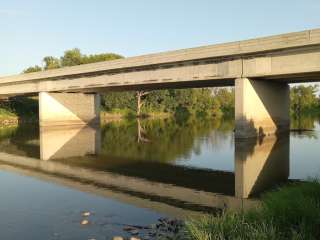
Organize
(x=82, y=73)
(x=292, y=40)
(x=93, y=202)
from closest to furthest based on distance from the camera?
(x=93, y=202) < (x=292, y=40) < (x=82, y=73)

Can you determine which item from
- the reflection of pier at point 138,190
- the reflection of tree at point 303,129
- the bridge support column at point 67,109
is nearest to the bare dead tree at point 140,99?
the bridge support column at point 67,109

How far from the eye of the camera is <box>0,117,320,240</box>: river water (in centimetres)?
824

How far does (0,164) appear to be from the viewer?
1716 cm

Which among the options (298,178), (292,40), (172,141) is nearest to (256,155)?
(298,178)

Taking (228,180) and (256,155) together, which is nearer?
(228,180)

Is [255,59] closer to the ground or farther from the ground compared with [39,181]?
farther from the ground

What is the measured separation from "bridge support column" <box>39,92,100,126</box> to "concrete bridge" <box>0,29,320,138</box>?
22.1 inches

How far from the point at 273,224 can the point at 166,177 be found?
7.61 m

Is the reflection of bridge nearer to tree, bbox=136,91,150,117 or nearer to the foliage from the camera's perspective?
the foliage

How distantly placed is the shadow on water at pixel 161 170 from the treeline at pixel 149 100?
4199 cm

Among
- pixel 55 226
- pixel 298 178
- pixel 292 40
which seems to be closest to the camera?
pixel 55 226

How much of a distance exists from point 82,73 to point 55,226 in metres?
30.2

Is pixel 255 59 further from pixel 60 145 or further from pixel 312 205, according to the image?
pixel 312 205

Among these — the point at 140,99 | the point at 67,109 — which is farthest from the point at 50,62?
the point at 67,109
